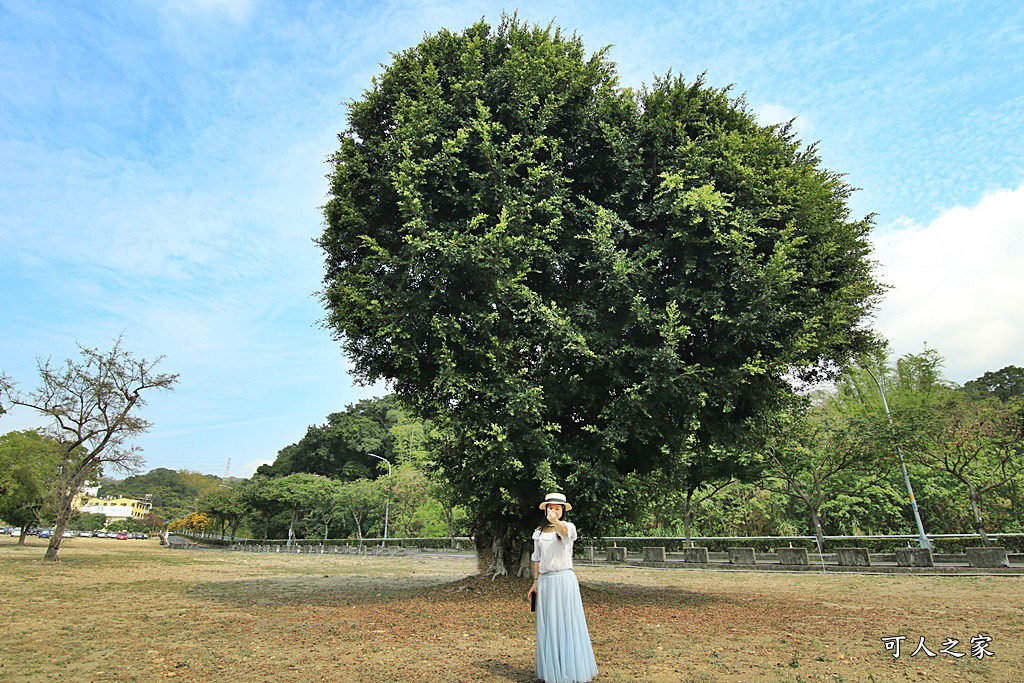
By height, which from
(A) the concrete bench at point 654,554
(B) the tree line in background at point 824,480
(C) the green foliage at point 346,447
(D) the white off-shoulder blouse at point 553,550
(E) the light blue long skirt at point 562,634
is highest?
(C) the green foliage at point 346,447

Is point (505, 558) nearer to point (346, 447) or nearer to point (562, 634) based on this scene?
point (562, 634)

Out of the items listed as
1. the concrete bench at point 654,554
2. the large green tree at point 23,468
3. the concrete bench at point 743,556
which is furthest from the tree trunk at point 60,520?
the concrete bench at point 743,556

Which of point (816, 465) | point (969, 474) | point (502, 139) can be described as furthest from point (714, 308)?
point (969, 474)

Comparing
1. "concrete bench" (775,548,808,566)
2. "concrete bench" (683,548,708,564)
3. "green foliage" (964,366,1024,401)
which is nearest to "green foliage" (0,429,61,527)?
"concrete bench" (683,548,708,564)

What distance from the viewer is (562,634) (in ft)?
20.2

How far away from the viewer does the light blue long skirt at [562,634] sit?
6074 mm

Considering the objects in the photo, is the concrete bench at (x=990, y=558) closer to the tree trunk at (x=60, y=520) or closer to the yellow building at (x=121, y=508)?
the tree trunk at (x=60, y=520)

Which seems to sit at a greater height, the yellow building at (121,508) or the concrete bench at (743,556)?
the yellow building at (121,508)

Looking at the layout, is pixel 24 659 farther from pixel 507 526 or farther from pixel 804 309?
pixel 804 309

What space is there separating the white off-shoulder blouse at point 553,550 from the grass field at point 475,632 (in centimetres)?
150

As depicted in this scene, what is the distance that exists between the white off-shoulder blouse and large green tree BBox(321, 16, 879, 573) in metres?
4.79

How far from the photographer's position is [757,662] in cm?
734

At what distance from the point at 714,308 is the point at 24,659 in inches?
513

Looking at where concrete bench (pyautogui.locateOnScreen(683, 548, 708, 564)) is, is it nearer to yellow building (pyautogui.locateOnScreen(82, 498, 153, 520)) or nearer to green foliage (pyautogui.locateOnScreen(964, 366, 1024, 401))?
green foliage (pyautogui.locateOnScreen(964, 366, 1024, 401))
